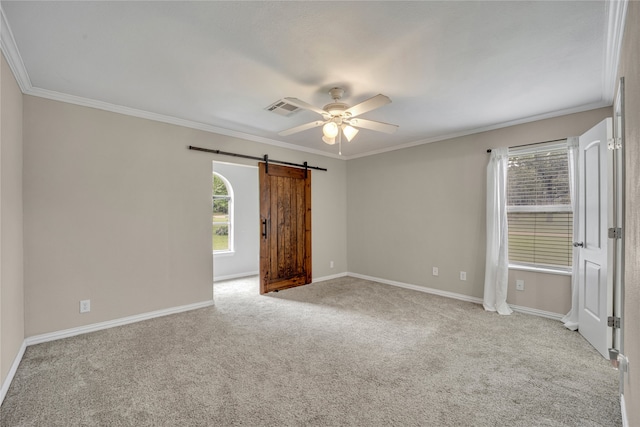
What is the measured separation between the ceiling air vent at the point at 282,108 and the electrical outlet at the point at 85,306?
2817mm

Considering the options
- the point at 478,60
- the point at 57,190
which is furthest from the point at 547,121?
the point at 57,190

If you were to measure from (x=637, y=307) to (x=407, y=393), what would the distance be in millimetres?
1369

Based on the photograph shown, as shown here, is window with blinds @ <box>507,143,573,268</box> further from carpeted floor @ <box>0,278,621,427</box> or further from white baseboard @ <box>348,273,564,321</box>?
carpeted floor @ <box>0,278,621,427</box>

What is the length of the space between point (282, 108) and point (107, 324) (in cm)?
303

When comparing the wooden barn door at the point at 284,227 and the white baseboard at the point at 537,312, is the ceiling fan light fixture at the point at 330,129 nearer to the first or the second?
the wooden barn door at the point at 284,227

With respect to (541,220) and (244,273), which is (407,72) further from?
(244,273)

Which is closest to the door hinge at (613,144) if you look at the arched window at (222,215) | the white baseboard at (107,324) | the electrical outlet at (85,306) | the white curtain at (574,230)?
the white curtain at (574,230)

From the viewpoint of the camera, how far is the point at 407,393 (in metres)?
2.04

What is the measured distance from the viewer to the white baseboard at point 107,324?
2822 millimetres

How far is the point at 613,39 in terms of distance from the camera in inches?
78.9

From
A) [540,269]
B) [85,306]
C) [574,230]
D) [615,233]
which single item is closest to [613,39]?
[615,233]

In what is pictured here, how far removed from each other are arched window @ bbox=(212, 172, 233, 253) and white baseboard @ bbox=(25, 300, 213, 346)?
7.55 feet

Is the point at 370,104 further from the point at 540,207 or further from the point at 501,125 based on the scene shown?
the point at 540,207

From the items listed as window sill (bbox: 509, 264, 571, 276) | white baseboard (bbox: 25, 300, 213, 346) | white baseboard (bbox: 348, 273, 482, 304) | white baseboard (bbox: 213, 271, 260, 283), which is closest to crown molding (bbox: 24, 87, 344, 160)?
white baseboard (bbox: 25, 300, 213, 346)
